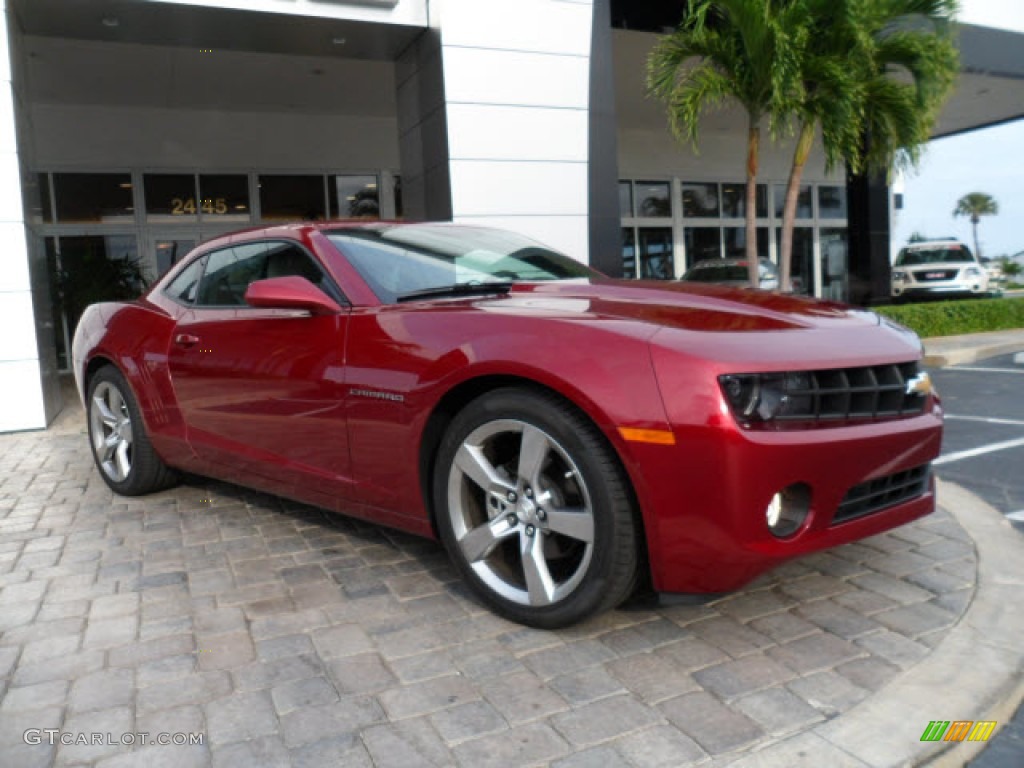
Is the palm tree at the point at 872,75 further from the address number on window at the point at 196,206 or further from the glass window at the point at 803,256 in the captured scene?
A: the glass window at the point at 803,256

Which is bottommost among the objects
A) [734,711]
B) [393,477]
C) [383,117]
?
[734,711]

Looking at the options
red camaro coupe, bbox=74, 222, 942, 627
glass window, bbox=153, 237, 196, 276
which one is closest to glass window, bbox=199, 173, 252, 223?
glass window, bbox=153, 237, 196, 276

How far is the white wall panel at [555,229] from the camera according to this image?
955cm

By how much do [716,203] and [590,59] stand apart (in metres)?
12.5

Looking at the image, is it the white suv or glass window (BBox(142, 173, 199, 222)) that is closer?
glass window (BBox(142, 173, 199, 222))

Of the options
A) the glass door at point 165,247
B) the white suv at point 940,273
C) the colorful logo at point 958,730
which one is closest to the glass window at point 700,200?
the white suv at point 940,273

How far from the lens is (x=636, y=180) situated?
2008 centimetres

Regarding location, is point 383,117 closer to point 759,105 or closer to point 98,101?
point 98,101

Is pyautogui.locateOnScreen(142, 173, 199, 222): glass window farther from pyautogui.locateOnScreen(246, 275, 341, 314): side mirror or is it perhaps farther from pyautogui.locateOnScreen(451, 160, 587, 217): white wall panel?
pyautogui.locateOnScreen(246, 275, 341, 314): side mirror

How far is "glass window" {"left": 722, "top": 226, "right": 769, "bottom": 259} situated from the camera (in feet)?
71.5

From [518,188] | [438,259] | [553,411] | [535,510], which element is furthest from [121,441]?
[518,188]

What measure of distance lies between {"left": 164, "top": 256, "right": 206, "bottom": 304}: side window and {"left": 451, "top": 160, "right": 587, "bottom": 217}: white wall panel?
5128mm

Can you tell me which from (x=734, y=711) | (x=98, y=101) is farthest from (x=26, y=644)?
(x=98, y=101)

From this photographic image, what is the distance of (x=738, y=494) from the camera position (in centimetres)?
221
